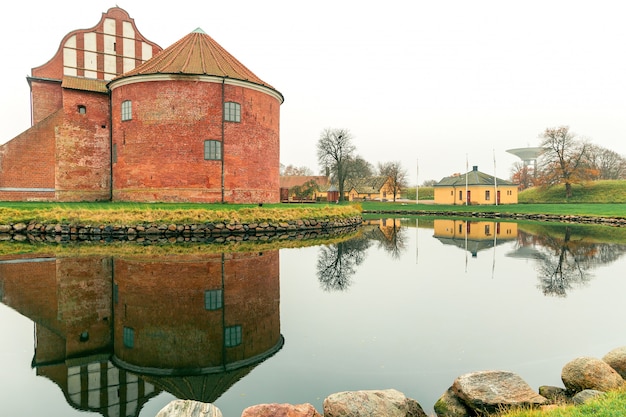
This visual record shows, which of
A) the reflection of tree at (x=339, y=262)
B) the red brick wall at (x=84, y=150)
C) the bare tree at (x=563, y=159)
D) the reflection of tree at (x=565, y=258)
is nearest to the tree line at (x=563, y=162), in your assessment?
the bare tree at (x=563, y=159)

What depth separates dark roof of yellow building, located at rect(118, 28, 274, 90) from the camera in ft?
73.2

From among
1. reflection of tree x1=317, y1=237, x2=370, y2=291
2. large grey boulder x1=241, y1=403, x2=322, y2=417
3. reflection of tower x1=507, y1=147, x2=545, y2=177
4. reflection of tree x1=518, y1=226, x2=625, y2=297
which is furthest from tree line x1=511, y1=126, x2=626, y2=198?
large grey boulder x1=241, y1=403, x2=322, y2=417

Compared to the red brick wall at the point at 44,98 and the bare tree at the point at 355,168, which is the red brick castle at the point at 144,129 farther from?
the bare tree at the point at 355,168

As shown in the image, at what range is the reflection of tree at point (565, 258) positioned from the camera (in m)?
9.12

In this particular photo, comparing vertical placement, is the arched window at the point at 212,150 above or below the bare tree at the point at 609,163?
below

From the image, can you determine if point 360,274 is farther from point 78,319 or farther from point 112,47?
point 112,47

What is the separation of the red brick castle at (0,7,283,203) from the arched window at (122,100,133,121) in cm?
6

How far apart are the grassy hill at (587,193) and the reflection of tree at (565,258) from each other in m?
37.3

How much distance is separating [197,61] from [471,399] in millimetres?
23295

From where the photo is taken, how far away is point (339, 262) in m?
12.1

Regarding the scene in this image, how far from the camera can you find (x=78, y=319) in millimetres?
6320

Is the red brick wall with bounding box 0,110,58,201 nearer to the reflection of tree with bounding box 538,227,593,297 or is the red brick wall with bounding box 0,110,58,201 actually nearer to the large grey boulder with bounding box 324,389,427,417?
the reflection of tree with bounding box 538,227,593,297

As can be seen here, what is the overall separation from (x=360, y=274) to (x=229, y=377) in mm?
6195

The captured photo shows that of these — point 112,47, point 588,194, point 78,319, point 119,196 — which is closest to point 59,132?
point 119,196
